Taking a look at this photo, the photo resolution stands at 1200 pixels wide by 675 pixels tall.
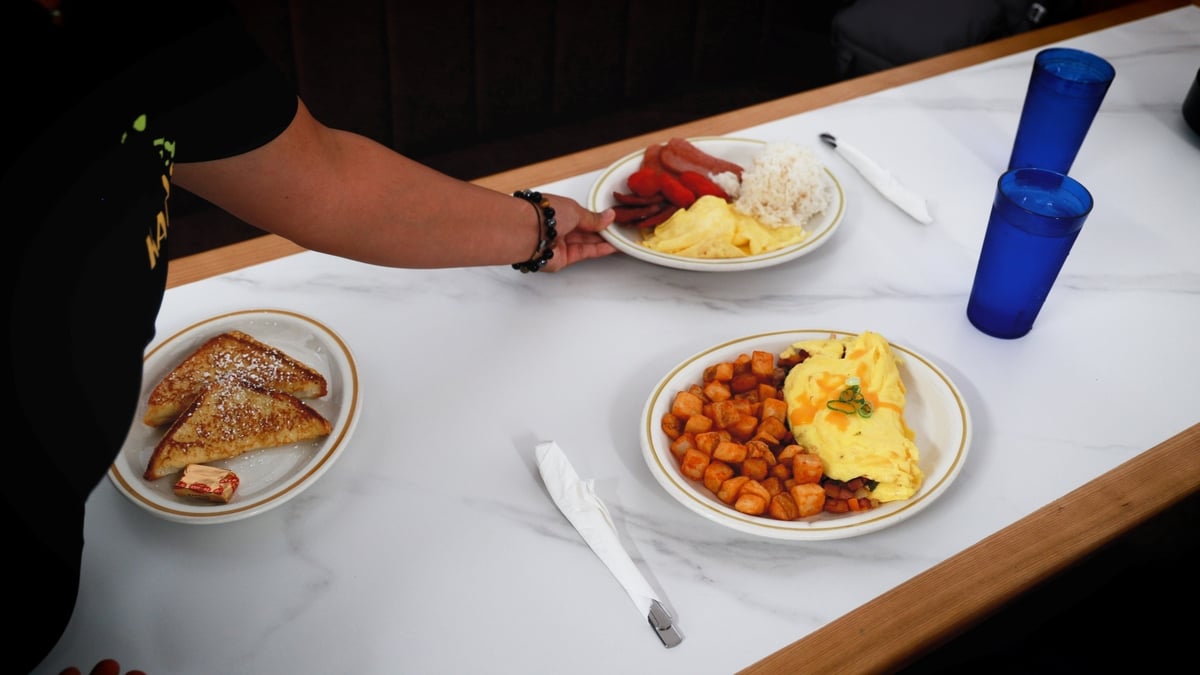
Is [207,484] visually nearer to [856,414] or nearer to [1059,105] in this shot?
[856,414]

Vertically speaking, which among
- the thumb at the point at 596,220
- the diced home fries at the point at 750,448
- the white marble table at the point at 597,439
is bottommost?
the white marble table at the point at 597,439

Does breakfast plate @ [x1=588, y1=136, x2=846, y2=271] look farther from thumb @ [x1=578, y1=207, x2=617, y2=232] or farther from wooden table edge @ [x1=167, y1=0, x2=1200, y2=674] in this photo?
wooden table edge @ [x1=167, y1=0, x2=1200, y2=674]

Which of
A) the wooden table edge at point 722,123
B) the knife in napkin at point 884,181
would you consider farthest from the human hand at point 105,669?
the knife in napkin at point 884,181

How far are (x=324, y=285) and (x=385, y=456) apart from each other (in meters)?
0.33

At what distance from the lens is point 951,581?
32.2 inches

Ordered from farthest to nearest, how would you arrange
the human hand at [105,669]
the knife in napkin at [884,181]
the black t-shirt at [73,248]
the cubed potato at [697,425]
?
the knife in napkin at [884,181] < the cubed potato at [697,425] < the human hand at [105,669] < the black t-shirt at [73,248]

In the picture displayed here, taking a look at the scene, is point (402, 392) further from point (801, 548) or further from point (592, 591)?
point (801, 548)

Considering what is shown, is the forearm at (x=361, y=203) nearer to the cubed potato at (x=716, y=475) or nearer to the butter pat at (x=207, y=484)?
the butter pat at (x=207, y=484)

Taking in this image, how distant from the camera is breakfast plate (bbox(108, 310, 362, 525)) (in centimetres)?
86

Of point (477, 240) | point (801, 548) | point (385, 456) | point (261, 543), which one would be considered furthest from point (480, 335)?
point (801, 548)

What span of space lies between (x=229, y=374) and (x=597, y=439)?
401 mm

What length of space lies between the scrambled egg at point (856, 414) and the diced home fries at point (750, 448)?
17 mm

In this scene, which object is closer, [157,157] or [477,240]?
[157,157]

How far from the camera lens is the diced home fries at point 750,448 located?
871 millimetres
